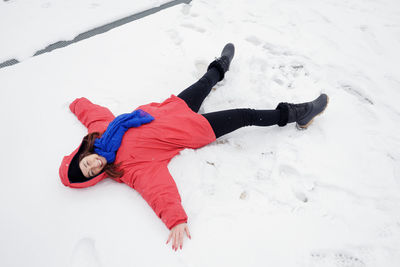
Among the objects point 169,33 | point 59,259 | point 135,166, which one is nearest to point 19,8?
point 169,33

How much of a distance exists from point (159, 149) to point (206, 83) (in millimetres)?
664

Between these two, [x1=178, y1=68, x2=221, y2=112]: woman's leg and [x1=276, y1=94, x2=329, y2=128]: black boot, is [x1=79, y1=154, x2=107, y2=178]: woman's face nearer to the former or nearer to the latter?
[x1=178, y1=68, x2=221, y2=112]: woman's leg

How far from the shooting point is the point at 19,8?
2971 millimetres

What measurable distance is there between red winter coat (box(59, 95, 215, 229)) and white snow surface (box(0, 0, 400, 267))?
3.7 inches

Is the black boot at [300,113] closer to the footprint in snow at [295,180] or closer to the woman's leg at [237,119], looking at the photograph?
the woman's leg at [237,119]

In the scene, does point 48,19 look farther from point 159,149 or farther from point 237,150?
point 237,150

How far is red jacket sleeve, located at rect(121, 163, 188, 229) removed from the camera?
1.29m

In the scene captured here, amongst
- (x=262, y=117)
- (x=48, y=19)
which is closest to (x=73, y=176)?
(x=262, y=117)

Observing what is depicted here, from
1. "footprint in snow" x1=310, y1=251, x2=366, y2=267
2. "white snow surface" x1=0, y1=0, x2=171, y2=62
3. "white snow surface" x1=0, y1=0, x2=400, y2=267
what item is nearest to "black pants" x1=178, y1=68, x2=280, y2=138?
"white snow surface" x1=0, y1=0, x2=400, y2=267

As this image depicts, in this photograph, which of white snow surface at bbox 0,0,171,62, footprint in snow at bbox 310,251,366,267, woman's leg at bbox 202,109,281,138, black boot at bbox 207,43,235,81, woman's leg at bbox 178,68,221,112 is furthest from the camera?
white snow surface at bbox 0,0,171,62

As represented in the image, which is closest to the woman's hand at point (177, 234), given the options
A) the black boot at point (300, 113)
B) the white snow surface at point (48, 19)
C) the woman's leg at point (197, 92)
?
the woman's leg at point (197, 92)

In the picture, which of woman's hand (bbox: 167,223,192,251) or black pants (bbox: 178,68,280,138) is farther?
black pants (bbox: 178,68,280,138)

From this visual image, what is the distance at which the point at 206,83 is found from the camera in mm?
1896

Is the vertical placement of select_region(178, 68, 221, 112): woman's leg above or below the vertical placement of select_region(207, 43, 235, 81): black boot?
below
